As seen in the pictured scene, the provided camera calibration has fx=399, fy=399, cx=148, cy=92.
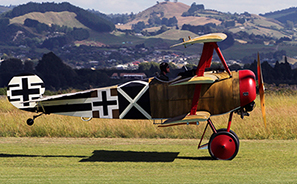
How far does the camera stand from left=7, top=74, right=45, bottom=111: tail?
11.6 metres

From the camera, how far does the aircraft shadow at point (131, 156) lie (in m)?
10.8

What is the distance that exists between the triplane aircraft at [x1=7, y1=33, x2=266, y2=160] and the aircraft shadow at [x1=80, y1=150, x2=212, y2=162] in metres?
0.97

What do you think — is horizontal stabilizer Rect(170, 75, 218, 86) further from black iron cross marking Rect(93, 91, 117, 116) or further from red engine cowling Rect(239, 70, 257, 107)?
black iron cross marking Rect(93, 91, 117, 116)

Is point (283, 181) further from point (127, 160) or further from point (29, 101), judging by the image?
point (29, 101)

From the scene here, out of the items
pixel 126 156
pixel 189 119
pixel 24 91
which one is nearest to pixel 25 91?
pixel 24 91

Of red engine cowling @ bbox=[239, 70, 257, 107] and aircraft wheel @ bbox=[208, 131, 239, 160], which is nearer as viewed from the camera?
red engine cowling @ bbox=[239, 70, 257, 107]

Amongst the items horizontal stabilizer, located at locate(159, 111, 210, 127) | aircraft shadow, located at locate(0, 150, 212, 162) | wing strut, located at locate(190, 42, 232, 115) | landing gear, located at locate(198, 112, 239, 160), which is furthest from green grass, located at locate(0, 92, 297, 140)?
horizontal stabilizer, located at locate(159, 111, 210, 127)

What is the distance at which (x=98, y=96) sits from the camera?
11.2 meters

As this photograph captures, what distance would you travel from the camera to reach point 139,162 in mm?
10469

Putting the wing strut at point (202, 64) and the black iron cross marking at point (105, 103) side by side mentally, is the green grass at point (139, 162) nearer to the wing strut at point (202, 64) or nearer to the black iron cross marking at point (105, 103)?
the black iron cross marking at point (105, 103)

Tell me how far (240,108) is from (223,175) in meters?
2.34

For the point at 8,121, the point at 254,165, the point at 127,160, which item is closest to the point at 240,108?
the point at 254,165

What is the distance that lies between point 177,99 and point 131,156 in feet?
7.20

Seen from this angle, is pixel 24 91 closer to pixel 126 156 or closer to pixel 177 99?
pixel 126 156
